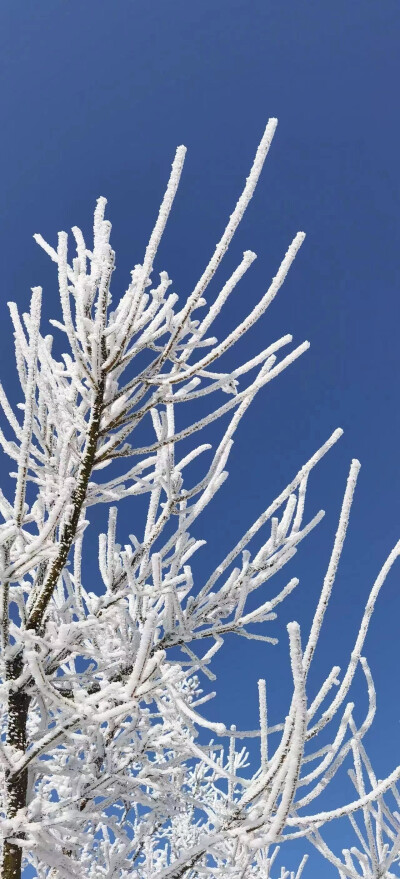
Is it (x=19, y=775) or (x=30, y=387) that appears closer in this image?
(x=30, y=387)

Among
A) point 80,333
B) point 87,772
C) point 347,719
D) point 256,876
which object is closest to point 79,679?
point 87,772

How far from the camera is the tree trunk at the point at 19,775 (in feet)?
8.90

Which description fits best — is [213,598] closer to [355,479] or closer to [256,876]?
[355,479]

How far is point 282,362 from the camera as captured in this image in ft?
8.78

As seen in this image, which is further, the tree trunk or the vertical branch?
the tree trunk

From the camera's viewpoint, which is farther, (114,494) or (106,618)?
(106,618)

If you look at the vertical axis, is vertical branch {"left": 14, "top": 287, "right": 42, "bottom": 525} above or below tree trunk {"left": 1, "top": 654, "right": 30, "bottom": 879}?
above

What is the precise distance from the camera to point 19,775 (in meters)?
2.78

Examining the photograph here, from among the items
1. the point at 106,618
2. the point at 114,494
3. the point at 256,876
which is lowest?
the point at 256,876

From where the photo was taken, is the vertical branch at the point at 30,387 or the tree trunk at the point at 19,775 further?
the tree trunk at the point at 19,775

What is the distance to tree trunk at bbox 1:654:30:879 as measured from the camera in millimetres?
2713

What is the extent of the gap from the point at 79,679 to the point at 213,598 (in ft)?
2.72

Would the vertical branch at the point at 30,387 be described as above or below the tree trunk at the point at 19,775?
above

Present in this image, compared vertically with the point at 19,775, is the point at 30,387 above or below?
above
